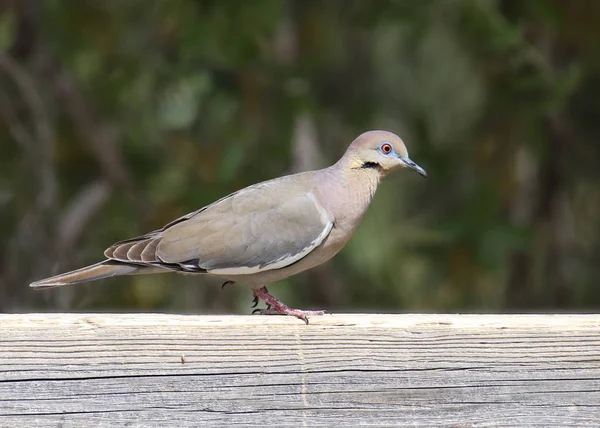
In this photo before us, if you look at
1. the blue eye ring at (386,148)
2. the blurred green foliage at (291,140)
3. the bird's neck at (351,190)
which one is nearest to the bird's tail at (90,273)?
the bird's neck at (351,190)

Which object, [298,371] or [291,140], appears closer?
[298,371]

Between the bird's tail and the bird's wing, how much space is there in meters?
0.05

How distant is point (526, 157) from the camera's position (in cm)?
681

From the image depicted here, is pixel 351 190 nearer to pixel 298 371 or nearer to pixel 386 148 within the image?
pixel 386 148

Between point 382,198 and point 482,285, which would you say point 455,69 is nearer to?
point 382,198

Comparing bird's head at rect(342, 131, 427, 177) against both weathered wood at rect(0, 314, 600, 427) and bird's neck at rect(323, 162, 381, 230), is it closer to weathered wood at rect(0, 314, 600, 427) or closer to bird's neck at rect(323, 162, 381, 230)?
bird's neck at rect(323, 162, 381, 230)

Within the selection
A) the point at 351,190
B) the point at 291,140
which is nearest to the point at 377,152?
the point at 351,190

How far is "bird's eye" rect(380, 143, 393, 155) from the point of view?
3750mm

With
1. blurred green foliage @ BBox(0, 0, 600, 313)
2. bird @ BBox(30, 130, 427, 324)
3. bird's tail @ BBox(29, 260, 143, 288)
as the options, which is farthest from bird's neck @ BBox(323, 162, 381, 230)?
blurred green foliage @ BBox(0, 0, 600, 313)

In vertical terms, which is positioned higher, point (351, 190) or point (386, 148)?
point (386, 148)

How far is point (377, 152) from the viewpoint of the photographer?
3750mm

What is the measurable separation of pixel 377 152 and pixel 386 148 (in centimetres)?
4

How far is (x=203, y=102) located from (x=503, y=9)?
1950 mm

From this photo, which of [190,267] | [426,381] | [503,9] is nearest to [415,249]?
[503,9]
